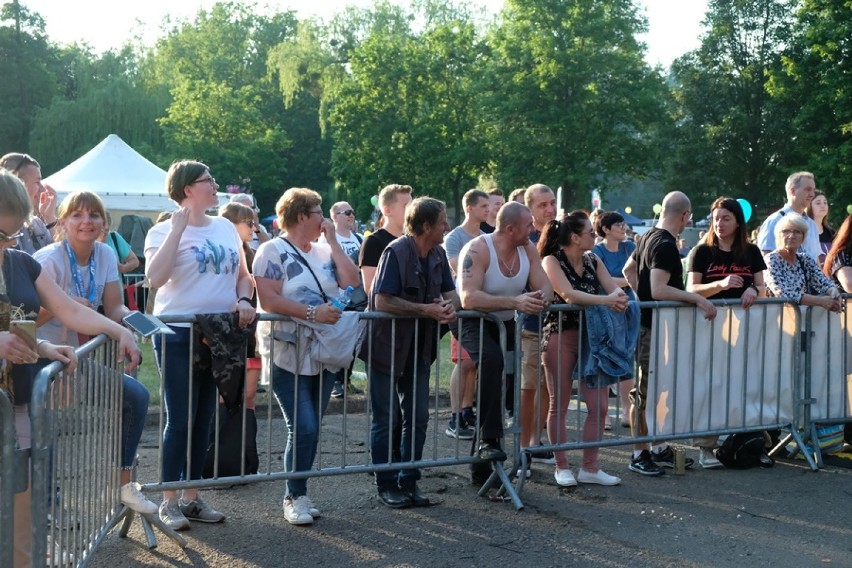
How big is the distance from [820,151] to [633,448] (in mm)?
37981

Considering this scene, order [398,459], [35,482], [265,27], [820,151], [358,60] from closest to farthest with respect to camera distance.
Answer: [35,482] < [398,459] < [820,151] < [358,60] < [265,27]

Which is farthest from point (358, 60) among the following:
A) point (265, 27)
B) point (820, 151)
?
point (265, 27)

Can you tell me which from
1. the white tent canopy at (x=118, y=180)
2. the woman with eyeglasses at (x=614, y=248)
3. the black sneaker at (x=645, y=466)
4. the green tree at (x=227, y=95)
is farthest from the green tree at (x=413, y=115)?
the black sneaker at (x=645, y=466)

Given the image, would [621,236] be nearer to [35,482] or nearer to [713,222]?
[713,222]

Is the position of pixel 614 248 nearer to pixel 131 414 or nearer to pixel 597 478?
pixel 597 478

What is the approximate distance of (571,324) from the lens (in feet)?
23.9

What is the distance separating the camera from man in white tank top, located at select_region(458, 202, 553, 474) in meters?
6.83

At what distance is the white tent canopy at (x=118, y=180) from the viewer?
74.9 ft

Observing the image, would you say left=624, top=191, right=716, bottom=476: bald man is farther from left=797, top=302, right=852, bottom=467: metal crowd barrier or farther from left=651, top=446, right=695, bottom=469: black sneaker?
left=797, top=302, right=852, bottom=467: metal crowd barrier

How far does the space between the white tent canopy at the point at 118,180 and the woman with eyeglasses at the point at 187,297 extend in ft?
56.6

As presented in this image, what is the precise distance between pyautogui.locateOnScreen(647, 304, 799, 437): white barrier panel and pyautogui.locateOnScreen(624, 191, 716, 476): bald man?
0.12m

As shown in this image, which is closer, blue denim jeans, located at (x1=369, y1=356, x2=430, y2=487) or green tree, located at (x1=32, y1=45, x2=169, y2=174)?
blue denim jeans, located at (x1=369, y1=356, x2=430, y2=487)

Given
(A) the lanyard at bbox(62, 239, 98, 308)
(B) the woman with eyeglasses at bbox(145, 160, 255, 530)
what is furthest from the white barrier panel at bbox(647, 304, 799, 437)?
(A) the lanyard at bbox(62, 239, 98, 308)

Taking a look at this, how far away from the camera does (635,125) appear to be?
151 feet
